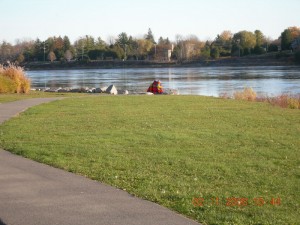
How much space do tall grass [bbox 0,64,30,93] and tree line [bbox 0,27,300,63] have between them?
85.5 meters

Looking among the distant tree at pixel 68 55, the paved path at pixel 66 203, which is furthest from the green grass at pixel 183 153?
the distant tree at pixel 68 55

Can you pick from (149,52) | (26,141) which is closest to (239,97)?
(26,141)

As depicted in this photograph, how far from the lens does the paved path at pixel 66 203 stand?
5.91m

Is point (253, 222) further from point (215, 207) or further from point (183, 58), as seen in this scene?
point (183, 58)

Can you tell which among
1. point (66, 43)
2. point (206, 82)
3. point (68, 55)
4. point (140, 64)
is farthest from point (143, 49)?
point (206, 82)

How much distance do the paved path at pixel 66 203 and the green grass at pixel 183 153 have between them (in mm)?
279

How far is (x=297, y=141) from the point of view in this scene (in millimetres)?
11266

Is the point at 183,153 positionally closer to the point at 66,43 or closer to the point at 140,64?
the point at 140,64

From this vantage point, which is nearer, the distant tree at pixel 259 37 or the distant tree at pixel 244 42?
the distant tree at pixel 244 42

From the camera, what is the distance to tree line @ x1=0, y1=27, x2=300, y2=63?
113081mm
